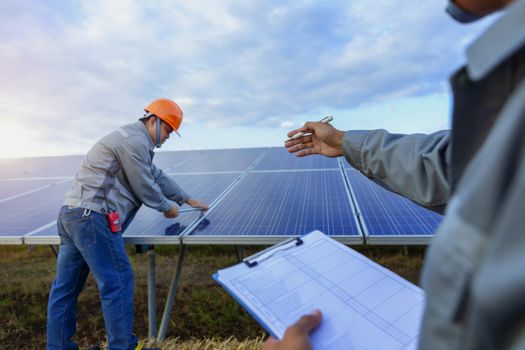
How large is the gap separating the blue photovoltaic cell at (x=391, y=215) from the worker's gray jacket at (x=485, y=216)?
2516 millimetres

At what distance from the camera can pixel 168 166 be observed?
7.69 meters

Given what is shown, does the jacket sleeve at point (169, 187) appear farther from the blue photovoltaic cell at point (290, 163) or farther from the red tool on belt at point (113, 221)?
the blue photovoltaic cell at point (290, 163)

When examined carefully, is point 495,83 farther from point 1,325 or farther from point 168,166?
point 168,166

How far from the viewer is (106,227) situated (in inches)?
134

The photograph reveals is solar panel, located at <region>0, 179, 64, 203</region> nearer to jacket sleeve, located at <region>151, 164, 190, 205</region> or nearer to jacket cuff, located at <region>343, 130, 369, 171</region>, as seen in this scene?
jacket sleeve, located at <region>151, 164, 190, 205</region>

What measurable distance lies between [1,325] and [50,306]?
7.82 ft

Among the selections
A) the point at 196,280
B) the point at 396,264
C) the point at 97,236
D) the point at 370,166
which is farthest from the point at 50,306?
the point at 396,264

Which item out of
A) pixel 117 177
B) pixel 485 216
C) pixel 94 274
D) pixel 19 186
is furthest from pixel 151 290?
pixel 19 186

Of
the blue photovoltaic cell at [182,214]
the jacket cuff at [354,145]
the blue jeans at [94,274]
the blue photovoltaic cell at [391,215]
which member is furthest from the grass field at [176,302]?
the jacket cuff at [354,145]

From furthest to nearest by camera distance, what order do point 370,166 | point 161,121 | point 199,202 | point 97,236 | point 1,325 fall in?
point 1,325
point 199,202
point 161,121
point 97,236
point 370,166

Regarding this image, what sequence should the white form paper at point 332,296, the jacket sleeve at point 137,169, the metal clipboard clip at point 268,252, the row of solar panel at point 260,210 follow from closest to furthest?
the white form paper at point 332,296 < the metal clipboard clip at point 268,252 < the row of solar panel at point 260,210 < the jacket sleeve at point 137,169

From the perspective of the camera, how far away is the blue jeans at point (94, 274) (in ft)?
11.0

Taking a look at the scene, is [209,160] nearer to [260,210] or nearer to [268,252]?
[260,210]

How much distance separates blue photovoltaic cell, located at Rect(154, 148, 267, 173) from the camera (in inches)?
275
